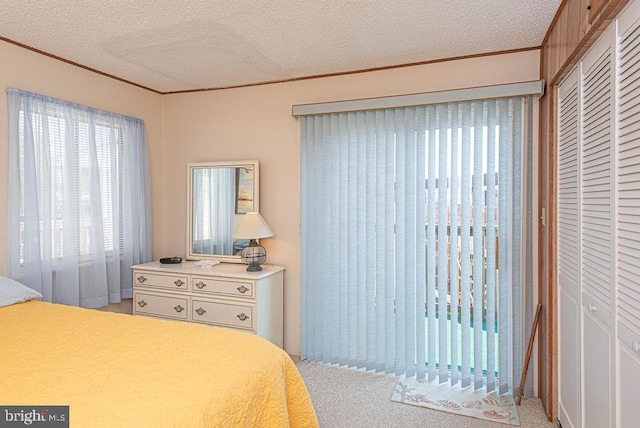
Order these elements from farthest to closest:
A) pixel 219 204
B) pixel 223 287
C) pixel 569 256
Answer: pixel 219 204, pixel 223 287, pixel 569 256

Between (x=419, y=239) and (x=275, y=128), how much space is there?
5.27ft

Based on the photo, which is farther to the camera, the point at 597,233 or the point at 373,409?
the point at 373,409

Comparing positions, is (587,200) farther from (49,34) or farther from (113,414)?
(49,34)

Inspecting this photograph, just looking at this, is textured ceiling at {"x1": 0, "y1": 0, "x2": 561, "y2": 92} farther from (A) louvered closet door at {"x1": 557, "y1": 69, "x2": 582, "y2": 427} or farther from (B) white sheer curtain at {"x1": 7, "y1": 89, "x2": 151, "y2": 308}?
(A) louvered closet door at {"x1": 557, "y1": 69, "x2": 582, "y2": 427}

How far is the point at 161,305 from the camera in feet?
11.0

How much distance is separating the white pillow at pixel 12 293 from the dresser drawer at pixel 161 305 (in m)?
1.03

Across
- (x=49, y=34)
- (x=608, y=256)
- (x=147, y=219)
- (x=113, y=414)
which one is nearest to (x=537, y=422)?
(x=608, y=256)

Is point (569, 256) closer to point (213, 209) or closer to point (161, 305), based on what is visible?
point (213, 209)

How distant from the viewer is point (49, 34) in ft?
8.29

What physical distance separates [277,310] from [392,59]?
2.25m

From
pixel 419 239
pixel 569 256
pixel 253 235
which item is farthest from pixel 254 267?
pixel 569 256

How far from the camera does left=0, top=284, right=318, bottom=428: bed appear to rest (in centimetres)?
119

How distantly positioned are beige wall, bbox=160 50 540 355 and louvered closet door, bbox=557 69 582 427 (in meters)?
0.69

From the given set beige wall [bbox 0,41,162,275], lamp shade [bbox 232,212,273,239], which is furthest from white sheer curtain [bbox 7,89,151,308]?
lamp shade [bbox 232,212,273,239]
